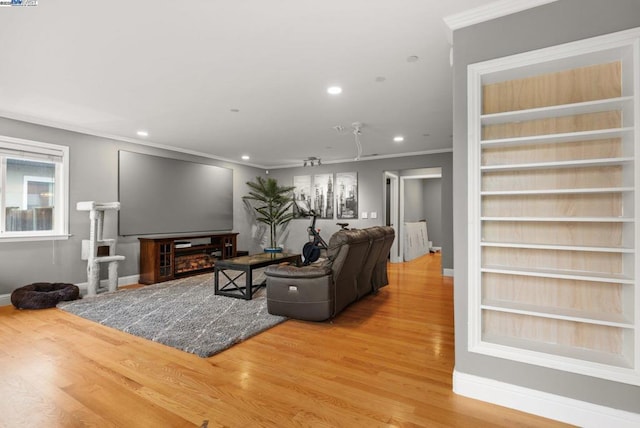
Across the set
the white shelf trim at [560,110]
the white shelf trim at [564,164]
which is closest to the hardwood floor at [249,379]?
the white shelf trim at [564,164]

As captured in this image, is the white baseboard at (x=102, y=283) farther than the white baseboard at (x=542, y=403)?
Yes

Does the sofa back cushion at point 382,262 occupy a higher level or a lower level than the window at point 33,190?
lower

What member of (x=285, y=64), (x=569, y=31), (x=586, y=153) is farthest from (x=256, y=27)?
(x=586, y=153)

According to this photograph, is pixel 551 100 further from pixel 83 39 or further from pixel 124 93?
pixel 124 93

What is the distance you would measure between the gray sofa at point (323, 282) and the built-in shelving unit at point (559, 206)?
5.09ft

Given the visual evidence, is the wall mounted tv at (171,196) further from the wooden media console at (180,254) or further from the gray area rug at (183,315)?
the gray area rug at (183,315)

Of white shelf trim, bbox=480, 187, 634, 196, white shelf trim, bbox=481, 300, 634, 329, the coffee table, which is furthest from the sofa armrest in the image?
white shelf trim, bbox=480, 187, 634, 196

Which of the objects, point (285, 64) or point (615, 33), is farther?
point (285, 64)

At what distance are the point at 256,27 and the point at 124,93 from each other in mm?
2095

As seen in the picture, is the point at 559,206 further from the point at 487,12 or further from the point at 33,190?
the point at 33,190

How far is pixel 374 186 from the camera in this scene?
7.08 meters

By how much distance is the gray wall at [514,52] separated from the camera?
169 centimetres

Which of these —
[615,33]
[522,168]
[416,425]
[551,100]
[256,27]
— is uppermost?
[256,27]

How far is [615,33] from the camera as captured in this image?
1.68 meters
